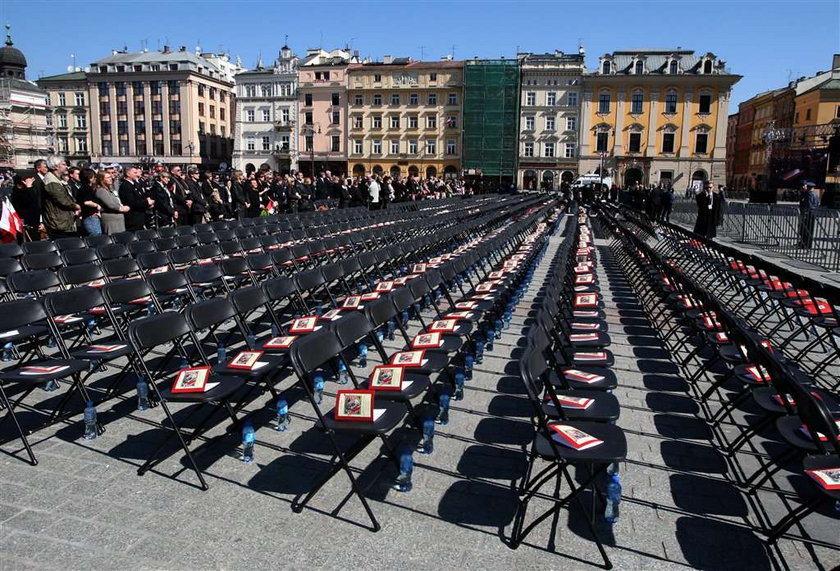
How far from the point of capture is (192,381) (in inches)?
142

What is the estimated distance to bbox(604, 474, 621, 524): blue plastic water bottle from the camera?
3.07 m

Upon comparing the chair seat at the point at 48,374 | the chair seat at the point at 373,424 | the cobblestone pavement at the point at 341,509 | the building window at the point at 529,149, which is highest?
the building window at the point at 529,149

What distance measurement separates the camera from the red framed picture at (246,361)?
385 centimetres

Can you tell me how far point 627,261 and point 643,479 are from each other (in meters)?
8.47

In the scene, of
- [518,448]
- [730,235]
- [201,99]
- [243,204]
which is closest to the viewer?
[518,448]

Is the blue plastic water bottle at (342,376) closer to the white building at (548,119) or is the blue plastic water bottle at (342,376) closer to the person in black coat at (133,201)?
the person in black coat at (133,201)

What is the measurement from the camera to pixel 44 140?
63.0 meters

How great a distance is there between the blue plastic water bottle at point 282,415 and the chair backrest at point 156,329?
2.63ft

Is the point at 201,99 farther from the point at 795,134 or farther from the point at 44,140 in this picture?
the point at 795,134

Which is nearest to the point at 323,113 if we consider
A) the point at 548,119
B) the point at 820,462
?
the point at 548,119

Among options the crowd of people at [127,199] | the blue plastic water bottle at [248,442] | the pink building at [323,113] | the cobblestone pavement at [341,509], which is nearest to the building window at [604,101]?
the pink building at [323,113]

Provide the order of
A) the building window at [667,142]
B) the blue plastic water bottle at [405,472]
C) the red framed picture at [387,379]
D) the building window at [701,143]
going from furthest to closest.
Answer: the building window at [667,142] < the building window at [701,143] < the red framed picture at [387,379] < the blue plastic water bottle at [405,472]

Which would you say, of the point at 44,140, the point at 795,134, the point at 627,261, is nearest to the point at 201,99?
the point at 44,140

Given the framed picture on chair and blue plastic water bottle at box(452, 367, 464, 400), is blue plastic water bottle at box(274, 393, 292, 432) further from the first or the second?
blue plastic water bottle at box(452, 367, 464, 400)
